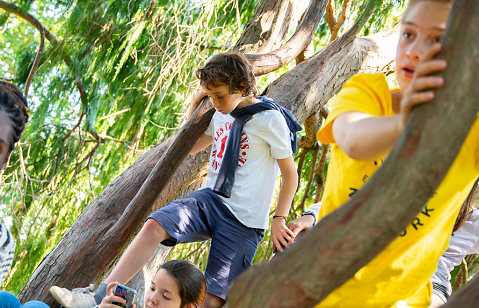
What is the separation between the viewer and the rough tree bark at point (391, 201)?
0.74 m

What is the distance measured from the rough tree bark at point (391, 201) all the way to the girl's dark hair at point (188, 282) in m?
1.85

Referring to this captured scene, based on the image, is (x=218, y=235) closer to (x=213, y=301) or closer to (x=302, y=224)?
(x=213, y=301)

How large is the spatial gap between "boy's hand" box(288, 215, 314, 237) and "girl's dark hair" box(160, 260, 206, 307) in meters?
0.51

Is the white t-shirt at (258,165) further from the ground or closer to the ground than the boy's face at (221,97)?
closer to the ground

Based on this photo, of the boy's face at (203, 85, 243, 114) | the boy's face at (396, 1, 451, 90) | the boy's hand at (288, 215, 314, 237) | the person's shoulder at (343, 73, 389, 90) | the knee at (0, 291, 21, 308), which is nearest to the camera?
the boy's face at (396, 1, 451, 90)

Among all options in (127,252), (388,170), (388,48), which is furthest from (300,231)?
(388,48)

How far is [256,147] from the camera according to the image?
2729 millimetres

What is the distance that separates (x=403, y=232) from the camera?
132cm

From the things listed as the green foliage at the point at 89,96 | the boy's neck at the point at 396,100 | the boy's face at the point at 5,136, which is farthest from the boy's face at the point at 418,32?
the green foliage at the point at 89,96

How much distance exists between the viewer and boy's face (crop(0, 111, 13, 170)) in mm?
1708

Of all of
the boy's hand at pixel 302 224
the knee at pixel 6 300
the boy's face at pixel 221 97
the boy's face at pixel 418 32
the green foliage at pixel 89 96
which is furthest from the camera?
the green foliage at pixel 89 96

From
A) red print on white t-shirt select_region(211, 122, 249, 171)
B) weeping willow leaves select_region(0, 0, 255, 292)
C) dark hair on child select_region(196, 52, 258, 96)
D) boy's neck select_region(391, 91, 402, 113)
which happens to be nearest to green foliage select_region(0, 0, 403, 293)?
weeping willow leaves select_region(0, 0, 255, 292)

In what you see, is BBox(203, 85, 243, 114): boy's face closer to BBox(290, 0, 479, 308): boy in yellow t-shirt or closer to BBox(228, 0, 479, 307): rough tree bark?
BBox(290, 0, 479, 308): boy in yellow t-shirt

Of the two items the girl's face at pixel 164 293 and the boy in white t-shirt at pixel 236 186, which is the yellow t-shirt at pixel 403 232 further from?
the girl's face at pixel 164 293
